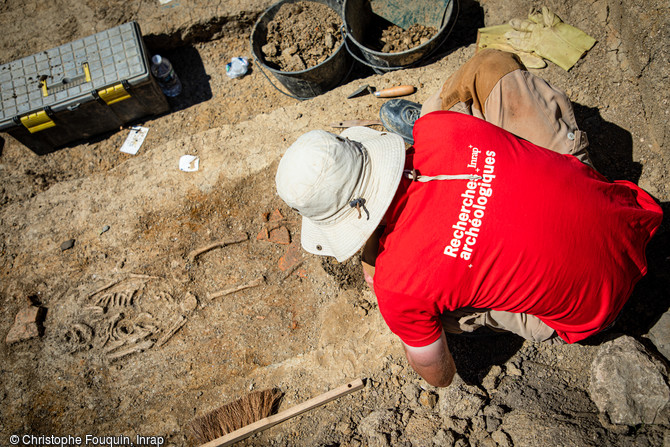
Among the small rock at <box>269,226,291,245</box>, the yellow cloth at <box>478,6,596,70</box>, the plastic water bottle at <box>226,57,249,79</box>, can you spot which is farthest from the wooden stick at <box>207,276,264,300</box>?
the yellow cloth at <box>478,6,596,70</box>

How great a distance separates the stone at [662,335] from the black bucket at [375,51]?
273 centimetres

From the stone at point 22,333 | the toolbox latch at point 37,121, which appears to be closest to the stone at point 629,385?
the stone at point 22,333

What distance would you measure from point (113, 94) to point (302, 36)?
1960 millimetres

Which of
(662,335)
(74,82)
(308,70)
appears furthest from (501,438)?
(74,82)

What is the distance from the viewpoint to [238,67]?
167 inches

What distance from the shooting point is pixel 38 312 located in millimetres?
3316

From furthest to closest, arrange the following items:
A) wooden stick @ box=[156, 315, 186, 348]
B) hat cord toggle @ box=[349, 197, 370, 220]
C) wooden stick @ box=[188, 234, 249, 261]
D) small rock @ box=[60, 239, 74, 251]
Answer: small rock @ box=[60, 239, 74, 251] → wooden stick @ box=[188, 234, 249, 261] → wooden stick @ box=[156, 315, 186, 348] → hat cord toggle @ box=[349, 197, 370, 220]

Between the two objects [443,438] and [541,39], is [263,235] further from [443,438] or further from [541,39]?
[541,39]

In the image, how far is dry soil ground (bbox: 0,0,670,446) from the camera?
262cm

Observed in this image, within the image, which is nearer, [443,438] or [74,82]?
[443,438]

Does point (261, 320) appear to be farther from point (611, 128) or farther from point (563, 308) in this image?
point (611, 128)

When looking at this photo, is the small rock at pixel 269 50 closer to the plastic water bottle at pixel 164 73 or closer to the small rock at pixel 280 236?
the plastic water bottle at pixel 164 73

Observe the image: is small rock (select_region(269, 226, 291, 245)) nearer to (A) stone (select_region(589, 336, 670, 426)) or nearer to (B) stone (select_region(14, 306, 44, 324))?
(B) stone (select_region(14, 306, 44, 324))

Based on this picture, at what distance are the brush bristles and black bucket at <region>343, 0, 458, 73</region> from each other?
300cm
